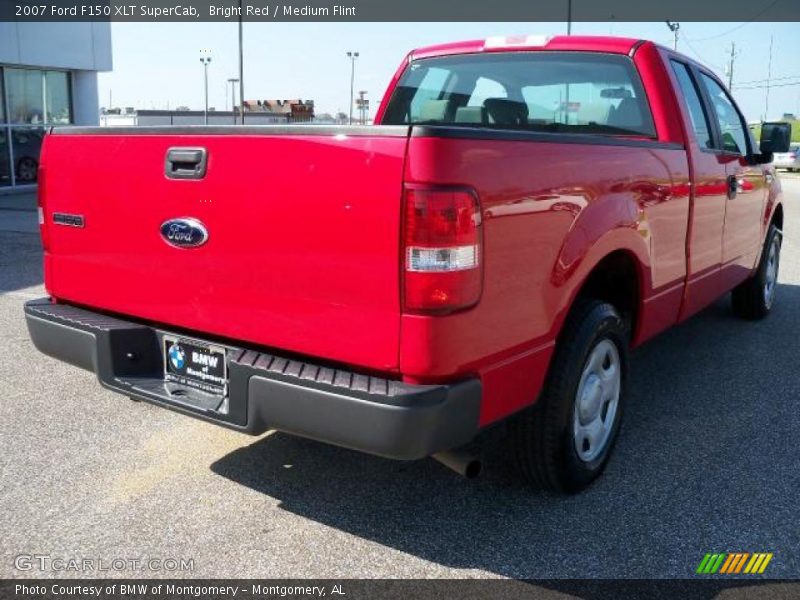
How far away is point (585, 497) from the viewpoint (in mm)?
3365

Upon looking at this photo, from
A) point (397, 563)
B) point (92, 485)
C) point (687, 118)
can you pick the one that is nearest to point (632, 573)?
point (397, 563)

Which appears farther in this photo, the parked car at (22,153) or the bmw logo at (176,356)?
the parked car at (22,153)

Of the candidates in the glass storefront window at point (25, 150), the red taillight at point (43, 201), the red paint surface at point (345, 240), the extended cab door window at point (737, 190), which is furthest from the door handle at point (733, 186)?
the glass storefront window at point (25, 150)

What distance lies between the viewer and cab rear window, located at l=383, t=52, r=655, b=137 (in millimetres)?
4215

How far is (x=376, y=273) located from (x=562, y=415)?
3.55 feet

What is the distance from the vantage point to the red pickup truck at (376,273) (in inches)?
95.1

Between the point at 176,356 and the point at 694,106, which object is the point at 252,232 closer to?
the point at 176,356

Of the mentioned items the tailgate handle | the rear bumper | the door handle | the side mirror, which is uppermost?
the side mirror

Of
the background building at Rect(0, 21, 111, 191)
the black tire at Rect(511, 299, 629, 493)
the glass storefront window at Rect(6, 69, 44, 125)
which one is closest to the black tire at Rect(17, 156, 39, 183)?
the background building at Rect(0, 21, 111, 191)

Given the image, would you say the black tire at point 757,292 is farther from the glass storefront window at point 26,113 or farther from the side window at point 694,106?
the glass storefront window at point 26,113

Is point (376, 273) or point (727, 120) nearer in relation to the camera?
point (376, 273)

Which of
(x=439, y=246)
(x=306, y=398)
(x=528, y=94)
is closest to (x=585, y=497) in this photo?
(x=306, y=398)

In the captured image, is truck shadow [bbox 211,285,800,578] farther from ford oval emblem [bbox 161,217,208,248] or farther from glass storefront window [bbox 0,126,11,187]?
glass storefront window [bbox 0,126,11,187]

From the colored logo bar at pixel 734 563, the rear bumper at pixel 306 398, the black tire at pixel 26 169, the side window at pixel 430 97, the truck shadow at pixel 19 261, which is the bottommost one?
the colored logo bar at pixel 734 563
